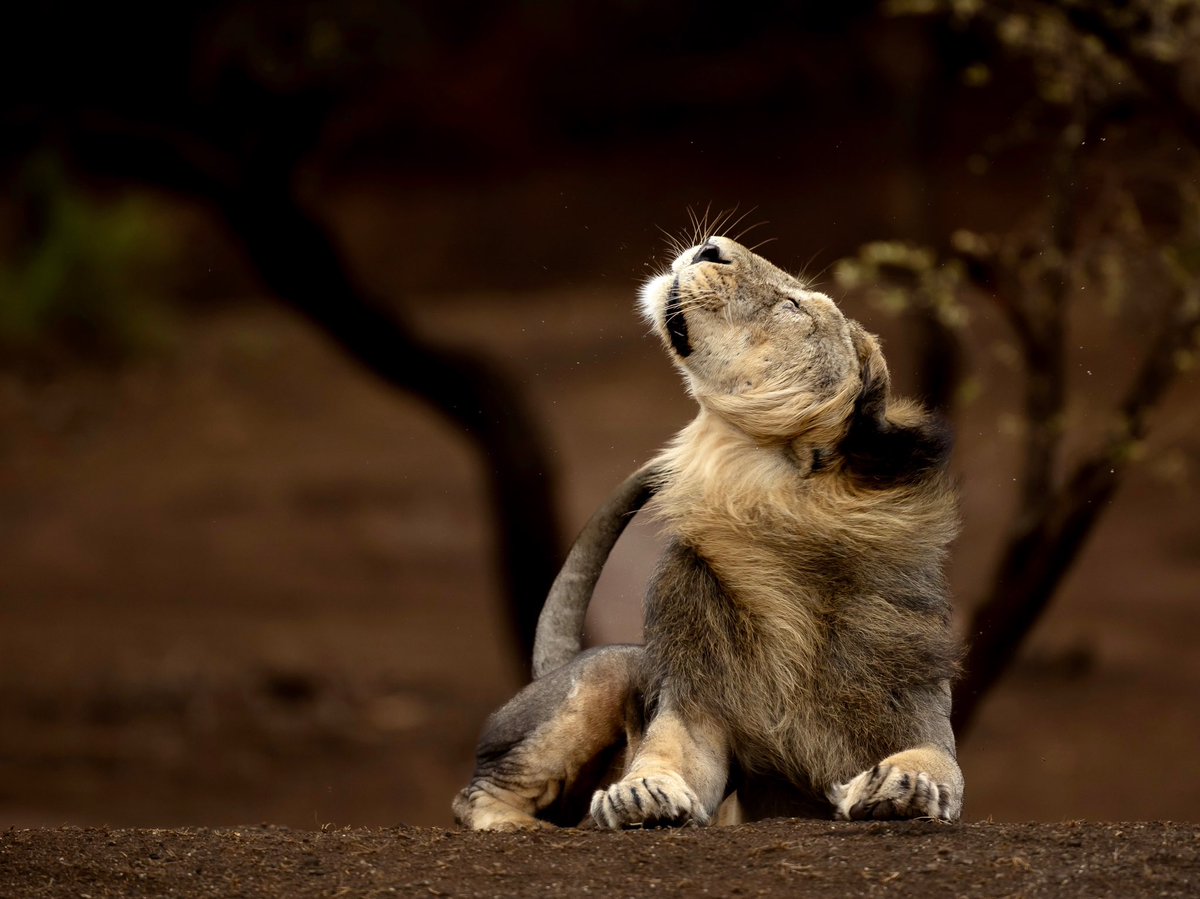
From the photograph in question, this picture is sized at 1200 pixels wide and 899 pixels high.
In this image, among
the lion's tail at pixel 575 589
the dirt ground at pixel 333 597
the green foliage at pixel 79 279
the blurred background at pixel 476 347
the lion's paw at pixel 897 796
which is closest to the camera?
the lion's paw at pixel 897 796

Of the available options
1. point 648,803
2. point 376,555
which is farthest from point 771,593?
point 376,555

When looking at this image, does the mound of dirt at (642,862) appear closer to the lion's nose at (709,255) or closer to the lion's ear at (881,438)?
the lion's ear at (881,438)

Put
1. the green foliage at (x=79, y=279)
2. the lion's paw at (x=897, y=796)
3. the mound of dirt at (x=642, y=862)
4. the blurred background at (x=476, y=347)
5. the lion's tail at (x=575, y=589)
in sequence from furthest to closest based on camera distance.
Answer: the green foliage at (x=79, y=279) → the blurred background at (x=476, y=347) → the lion's tail at (x=575, y=589) → the lion's paw at (x=897, y=796) → the mound of dirt at (x=642, y=862)

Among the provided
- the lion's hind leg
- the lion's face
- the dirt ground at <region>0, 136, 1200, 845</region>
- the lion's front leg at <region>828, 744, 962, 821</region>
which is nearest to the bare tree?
the dirt ground at <region>0, 136, 1200, 845</region>

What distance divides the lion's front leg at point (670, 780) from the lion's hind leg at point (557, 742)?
208 mm

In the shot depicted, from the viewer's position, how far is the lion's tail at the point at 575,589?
14.5ft

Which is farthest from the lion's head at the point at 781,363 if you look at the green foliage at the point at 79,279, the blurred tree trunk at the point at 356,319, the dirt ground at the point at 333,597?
the green foliage at the point at 79,279

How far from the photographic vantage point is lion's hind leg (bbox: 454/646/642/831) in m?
4.01

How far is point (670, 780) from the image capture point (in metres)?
3.65

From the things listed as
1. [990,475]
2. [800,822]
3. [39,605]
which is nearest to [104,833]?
[800,822]

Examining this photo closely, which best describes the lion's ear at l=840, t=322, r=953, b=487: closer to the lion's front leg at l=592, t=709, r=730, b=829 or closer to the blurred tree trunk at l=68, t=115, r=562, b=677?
the lion's front leg at l=592, t=709, r=730, b=829

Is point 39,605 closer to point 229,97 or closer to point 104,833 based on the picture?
point 229,97

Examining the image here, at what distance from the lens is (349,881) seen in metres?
3.34

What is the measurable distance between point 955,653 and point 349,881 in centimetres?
152
